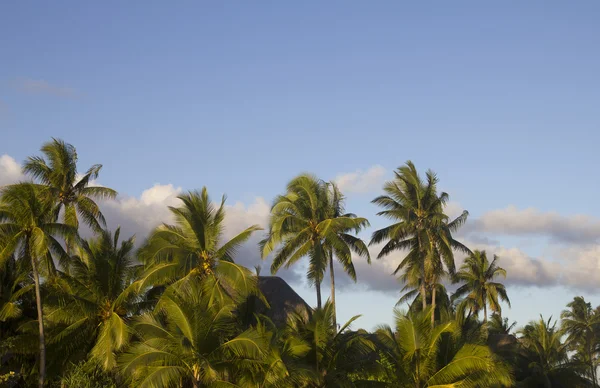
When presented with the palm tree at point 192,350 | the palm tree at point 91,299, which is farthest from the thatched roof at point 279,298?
the palm tree at point 192,350

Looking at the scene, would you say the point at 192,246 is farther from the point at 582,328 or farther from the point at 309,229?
the point at 582,328

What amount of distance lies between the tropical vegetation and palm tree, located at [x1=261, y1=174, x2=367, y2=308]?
0.27 ft

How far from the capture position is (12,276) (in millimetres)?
36844

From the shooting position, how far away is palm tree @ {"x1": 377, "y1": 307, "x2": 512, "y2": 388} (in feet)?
100

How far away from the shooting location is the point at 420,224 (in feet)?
157

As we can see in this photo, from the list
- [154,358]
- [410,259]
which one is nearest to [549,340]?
[410,259]

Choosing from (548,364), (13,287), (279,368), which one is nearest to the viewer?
(279,368)

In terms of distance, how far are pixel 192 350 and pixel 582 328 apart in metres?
63.2

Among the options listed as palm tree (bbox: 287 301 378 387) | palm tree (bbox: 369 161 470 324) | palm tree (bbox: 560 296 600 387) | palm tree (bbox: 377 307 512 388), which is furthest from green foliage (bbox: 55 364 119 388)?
palm tree (bbox: 560 296 600 387)

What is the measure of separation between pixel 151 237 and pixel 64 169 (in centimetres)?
656

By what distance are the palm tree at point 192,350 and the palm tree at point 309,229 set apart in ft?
39.7

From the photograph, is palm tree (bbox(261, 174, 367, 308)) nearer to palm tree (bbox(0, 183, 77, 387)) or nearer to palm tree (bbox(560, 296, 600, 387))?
palm tree (bbox(0, 183, 77, 387))

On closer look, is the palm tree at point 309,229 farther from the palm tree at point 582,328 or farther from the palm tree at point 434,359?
the palm tree at point 582,328

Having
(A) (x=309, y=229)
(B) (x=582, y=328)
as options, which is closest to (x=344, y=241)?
(A) (x=309, y=229)
